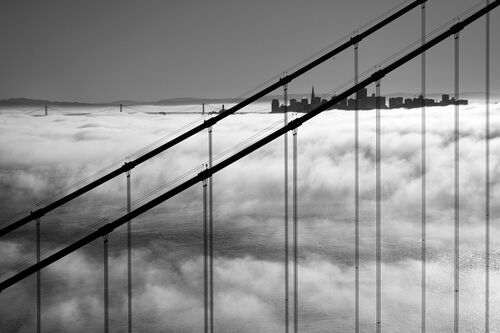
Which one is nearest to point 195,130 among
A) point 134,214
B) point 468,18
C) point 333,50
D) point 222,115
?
point 222,115

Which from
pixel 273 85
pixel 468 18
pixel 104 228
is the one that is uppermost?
pixel 468 18

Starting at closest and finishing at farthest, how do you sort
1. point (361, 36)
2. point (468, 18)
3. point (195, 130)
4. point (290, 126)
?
1. point (290, 126)
2. point (468, 18)
3. point (195, 130)
4. point (361, 36)

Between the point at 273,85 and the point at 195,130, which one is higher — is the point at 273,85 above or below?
above

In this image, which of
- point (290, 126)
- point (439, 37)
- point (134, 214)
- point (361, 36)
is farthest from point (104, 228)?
point (361, 36)

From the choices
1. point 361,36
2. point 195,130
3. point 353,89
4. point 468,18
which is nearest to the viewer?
point 353,89

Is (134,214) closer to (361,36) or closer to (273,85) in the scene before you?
(273,85)

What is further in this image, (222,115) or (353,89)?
(222,115)
